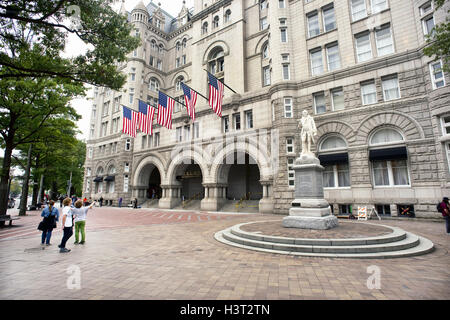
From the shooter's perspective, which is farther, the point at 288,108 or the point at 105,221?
the point at 288,108

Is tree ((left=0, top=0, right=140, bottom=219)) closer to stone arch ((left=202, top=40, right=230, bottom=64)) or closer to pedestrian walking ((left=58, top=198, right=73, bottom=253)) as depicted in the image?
pedestrian walking ((left=58, top=198, right=73, bottom=253))

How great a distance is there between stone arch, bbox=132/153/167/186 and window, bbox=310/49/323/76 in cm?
2132

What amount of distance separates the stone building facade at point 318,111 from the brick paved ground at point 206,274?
8668 millimetres

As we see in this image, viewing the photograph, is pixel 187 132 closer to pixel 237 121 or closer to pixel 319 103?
pixel 237 121

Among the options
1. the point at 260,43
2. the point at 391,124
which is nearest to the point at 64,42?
the point at 391,124

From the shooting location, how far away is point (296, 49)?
21.4 metres

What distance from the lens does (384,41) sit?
691 inches

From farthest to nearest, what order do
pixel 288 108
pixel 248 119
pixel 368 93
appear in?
1. pixel 248 119
2. pixel 288 108
3. pixel 368 93

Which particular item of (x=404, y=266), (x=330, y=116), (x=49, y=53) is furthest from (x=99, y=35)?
(x=330, y=116)

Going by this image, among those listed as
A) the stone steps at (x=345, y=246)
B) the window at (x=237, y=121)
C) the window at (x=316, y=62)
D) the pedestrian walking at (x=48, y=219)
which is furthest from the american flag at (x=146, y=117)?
the stone steps at (x=345, y=246)

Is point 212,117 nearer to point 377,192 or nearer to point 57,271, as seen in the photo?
point 377,192

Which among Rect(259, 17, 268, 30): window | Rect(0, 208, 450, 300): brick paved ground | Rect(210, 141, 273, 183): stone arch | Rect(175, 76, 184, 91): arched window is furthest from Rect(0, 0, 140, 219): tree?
Rect(175, 76, 184, 91): arched window

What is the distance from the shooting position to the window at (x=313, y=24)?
21.0 meters

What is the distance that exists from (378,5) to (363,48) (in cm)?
342
